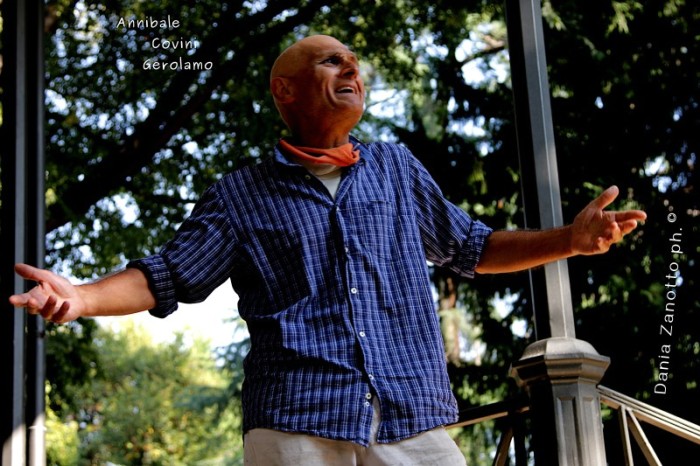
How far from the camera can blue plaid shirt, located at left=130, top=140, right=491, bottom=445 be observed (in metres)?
1.23

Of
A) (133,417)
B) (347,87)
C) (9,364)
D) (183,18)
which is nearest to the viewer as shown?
(347,87)

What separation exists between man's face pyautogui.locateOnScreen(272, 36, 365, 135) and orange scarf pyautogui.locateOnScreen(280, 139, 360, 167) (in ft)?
0.16

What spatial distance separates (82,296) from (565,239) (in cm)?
68

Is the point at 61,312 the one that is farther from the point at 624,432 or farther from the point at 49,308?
the point at 624,432

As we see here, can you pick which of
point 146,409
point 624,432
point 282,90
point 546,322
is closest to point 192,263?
point 282,90

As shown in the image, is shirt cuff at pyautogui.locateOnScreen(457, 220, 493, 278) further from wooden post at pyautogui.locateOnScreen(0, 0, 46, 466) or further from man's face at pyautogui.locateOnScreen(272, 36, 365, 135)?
wooden post at pyautogui.locateOnScreen(0, 0, 46, 466)

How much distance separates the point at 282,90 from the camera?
4.99 ft

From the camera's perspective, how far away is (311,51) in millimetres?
1512

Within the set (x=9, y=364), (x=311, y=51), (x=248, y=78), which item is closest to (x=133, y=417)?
(x=248, y=78)

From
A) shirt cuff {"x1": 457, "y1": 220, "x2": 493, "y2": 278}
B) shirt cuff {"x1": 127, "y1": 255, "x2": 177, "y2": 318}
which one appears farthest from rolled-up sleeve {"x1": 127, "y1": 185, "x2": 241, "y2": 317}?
shirt cuff {"x1": 457, "y1": 220, "x2": 493, "y2": 278}

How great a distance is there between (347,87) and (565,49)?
669 centimetres

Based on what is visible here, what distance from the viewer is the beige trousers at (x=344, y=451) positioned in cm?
120

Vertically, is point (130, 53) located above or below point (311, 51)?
above

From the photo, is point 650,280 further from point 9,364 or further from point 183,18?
point 9,364
